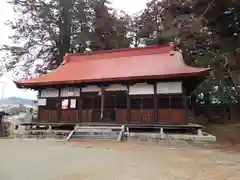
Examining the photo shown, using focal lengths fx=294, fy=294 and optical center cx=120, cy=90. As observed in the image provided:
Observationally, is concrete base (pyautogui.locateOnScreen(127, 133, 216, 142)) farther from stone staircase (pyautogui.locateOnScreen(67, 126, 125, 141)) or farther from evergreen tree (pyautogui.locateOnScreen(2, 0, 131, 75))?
evergreen tree (pyautogui.locateOnScreen(2, 0, 131, 75))

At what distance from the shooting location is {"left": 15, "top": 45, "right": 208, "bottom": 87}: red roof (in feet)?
56.4

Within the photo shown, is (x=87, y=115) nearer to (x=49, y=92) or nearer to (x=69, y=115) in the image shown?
(x=69, y=115)

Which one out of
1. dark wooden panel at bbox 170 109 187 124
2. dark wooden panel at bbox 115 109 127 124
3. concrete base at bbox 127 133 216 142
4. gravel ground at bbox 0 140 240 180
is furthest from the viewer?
dark wooden panel at bbox 115 109 127 124

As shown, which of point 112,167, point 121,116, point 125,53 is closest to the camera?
point 112,167

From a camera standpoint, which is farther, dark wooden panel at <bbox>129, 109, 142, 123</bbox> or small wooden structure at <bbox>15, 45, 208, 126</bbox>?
dark wooden panel at <bbox>129, 109, 142, 123</bbox>

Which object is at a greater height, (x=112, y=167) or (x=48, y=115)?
(x=48, y=115)

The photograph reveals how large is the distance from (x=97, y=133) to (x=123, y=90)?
3.28 metres

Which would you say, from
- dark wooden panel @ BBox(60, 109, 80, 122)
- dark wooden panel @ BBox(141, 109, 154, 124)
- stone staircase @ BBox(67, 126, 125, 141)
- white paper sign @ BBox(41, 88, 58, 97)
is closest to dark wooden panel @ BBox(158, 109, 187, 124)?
dark wooden panel @ BBox(141, 109, 154, 124)

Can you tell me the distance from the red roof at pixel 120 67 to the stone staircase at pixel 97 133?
299 cm

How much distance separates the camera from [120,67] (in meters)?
20.2

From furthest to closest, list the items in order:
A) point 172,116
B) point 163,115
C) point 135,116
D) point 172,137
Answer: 1. point 135,116
2. point 163,115
3. point 172,116
4. point 172,137

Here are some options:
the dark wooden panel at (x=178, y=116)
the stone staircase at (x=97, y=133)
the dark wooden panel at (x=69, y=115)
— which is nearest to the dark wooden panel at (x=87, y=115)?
the dark wooden panel at (x=69, y=115)

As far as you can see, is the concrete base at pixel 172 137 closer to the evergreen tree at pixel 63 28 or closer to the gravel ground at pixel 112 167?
the gravel ground at pixel 112 167

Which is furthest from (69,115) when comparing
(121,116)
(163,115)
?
(163,115)
